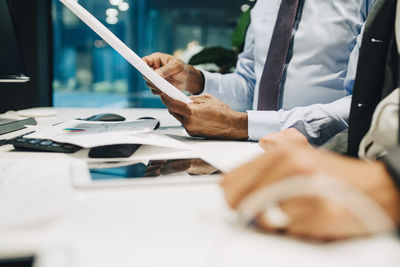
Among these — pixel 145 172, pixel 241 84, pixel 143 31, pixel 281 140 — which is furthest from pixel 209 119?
pixel 143 31

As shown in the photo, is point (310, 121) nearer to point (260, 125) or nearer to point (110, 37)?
point (260, 125)

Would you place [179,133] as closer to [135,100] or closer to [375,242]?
[375,242]

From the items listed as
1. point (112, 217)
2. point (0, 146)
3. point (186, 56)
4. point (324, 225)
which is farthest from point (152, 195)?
point (186, 56)

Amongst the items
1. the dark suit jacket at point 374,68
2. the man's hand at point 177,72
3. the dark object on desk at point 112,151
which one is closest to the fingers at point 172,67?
the man's hand at point 177,72

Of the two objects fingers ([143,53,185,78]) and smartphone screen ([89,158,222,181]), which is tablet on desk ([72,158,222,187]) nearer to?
smartphone screen ([89,158,222,181])

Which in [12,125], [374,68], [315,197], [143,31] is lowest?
[12,125]

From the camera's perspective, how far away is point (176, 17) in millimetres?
2863

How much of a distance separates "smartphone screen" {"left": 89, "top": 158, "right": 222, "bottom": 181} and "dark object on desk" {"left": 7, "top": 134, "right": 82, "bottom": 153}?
0.57 feet

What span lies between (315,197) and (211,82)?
1096mm

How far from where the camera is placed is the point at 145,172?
1.78 ft

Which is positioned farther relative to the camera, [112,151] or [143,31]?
[143,31]

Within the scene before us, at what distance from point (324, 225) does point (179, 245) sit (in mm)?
132

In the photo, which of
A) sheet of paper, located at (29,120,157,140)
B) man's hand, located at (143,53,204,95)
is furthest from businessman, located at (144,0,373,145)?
sheet of paper, located at (29,120,157,140)

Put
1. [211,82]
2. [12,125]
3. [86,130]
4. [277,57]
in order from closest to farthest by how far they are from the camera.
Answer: [86,130]
[12,125]
[277,57]
[211,82]
